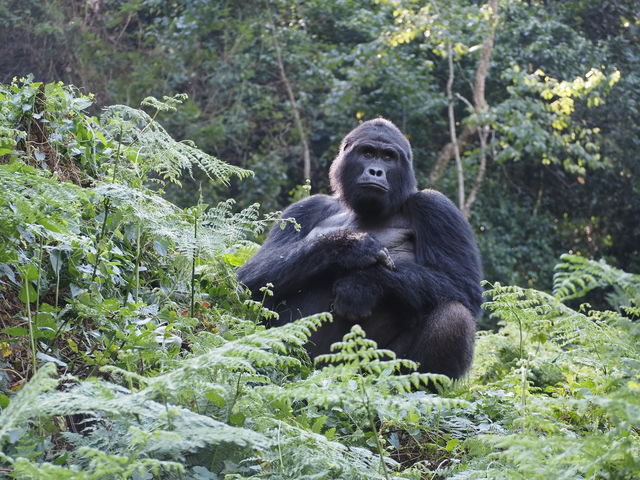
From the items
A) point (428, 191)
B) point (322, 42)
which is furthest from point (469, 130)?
point (428, 191)

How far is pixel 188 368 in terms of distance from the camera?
2328 millimetres

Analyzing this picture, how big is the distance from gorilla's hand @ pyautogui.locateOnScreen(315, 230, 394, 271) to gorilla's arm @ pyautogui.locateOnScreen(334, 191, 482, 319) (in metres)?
0.05

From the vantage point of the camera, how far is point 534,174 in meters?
15.5

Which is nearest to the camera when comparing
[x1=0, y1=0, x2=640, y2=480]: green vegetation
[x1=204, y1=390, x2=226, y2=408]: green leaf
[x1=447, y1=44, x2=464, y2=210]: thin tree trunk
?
[x1=0, y1=0, x2=640, y2=480]: green vegetation

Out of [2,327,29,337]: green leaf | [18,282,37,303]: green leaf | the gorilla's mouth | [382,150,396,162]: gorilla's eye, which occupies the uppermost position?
[382,150,396,162]: gorilla's eye

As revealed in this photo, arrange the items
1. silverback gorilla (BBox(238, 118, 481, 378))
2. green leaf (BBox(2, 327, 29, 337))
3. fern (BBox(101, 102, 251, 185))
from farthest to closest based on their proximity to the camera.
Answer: silverback gorilla (BBox(238, 118, 481, 378)) → fern (BBox(101, 102, 251, 185)) → green leaf (BBox(2, 327, 29, 337))

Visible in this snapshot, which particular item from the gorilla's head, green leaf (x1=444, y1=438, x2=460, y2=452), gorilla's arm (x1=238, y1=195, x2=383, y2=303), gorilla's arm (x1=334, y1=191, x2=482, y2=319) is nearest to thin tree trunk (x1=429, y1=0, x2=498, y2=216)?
the gorilla's head

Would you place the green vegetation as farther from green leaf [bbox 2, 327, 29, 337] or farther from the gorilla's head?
the gorilla's head

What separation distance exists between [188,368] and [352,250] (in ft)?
8.24

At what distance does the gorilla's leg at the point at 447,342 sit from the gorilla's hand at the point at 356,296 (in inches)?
11.6

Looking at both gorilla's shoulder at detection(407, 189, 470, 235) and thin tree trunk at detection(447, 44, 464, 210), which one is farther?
thin tree trunk at detection(447, 44, 464, 210)

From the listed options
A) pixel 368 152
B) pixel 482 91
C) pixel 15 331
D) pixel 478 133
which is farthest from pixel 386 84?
pixel 15 331

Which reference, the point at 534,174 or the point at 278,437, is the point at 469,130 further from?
the point at 278,437

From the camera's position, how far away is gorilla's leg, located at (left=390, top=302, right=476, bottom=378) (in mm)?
4508
